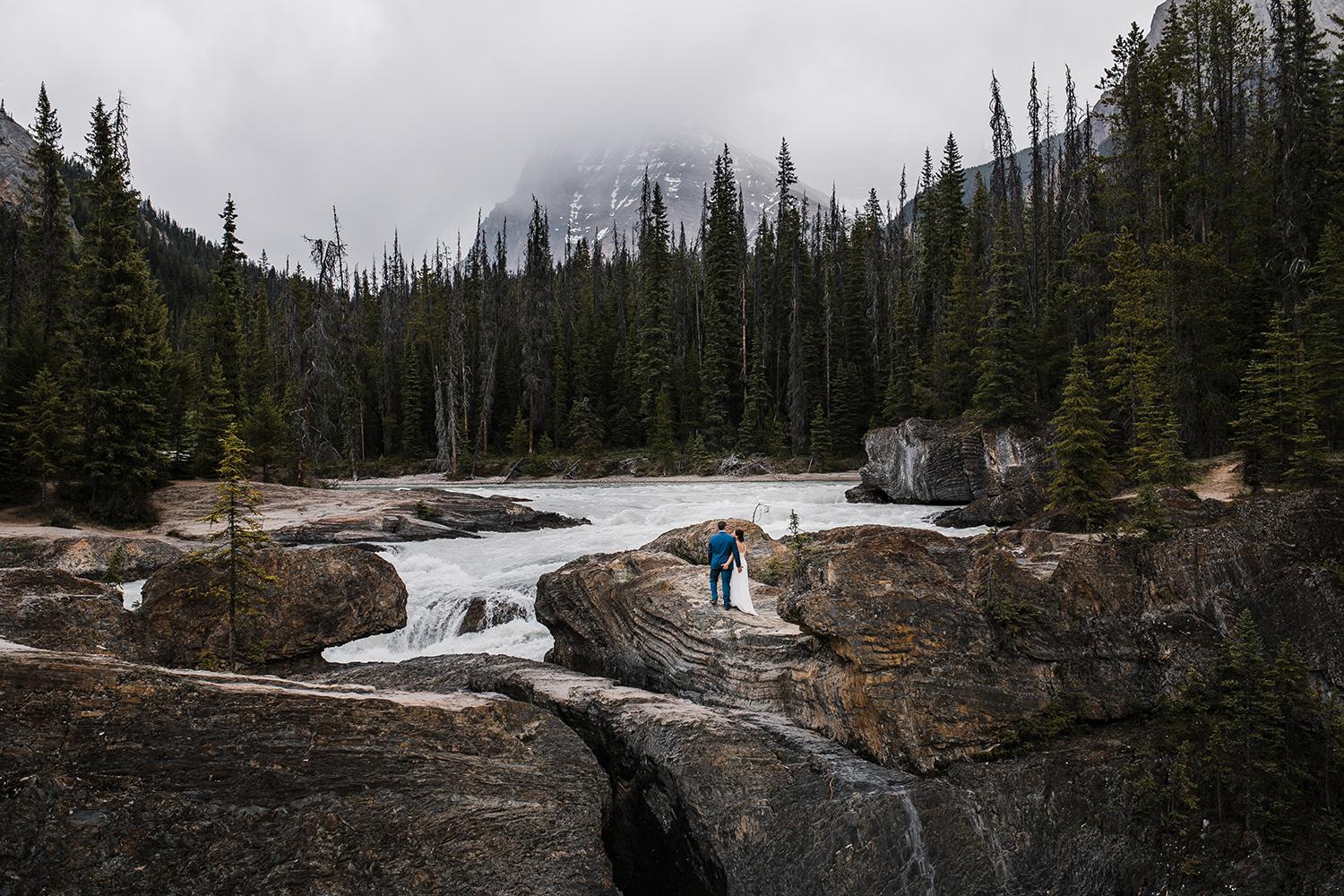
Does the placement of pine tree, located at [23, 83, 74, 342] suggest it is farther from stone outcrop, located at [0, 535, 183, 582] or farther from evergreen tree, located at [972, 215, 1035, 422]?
evergreen tree, located at [972, 215, 1035, 422]

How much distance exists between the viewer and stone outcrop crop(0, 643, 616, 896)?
402 cm

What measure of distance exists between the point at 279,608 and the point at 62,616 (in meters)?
3.01

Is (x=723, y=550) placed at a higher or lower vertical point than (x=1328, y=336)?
lower

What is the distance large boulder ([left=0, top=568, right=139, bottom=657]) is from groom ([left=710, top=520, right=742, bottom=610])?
804 centimetres

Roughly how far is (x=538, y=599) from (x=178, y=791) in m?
7.09

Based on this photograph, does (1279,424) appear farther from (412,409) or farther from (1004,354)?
(412,409)

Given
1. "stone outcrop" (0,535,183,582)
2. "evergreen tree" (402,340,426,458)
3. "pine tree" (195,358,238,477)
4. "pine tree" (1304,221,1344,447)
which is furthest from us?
"evergreen tree" (402,340,426,458)

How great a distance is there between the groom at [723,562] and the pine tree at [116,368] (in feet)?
73.1

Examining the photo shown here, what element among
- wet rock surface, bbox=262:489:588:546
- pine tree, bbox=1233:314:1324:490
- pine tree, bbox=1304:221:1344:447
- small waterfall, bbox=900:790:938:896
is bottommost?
small waterfall, bbox=900:790:938:896

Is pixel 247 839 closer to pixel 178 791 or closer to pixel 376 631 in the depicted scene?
pixel 178 791

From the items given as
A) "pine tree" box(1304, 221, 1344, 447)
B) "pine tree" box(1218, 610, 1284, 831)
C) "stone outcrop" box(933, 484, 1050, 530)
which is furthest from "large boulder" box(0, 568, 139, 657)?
"pine tree" box(1304, 221, 1344, 447)

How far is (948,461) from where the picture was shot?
28.6 m

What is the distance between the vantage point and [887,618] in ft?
23.3

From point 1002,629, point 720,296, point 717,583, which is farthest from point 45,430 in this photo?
point 720,296
